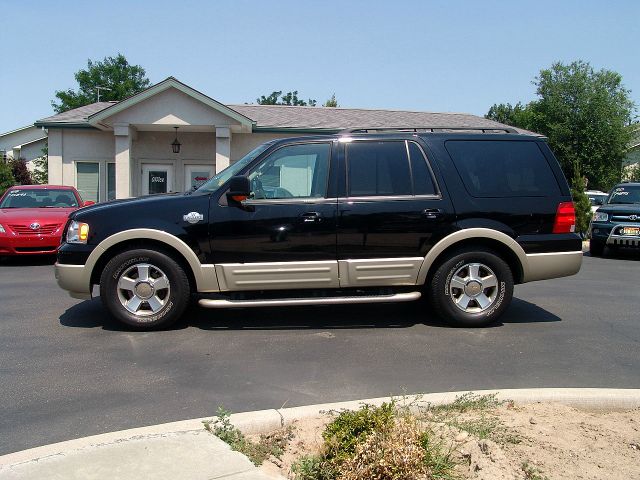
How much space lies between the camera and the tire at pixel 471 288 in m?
6.23

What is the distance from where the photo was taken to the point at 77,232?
6047 mm

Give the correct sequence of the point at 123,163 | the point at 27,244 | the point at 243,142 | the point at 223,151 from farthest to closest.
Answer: the point at 243,142 < the point at 223,151 < the point at 123,163 < the point at 27,244

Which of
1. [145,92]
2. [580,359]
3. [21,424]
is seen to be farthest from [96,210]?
[145,92]

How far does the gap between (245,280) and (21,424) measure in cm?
264

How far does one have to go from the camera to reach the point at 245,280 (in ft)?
19.8

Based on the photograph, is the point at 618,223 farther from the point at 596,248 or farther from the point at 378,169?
the point at 378,169

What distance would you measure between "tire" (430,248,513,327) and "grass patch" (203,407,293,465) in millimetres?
3101

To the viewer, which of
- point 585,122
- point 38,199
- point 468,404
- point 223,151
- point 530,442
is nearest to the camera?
point 530,442

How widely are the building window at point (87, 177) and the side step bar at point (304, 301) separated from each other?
1464 centimetres

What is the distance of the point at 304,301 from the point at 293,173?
139cm

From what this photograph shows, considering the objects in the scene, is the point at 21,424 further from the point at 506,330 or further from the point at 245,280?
the point at 506,330

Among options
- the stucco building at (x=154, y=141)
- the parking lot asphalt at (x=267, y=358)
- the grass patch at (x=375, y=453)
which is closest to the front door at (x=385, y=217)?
the parking lot asphalt at (x=267, y=358)

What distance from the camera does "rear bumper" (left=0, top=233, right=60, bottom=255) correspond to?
1112 cm

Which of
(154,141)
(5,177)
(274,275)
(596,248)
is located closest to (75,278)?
(274,275)
